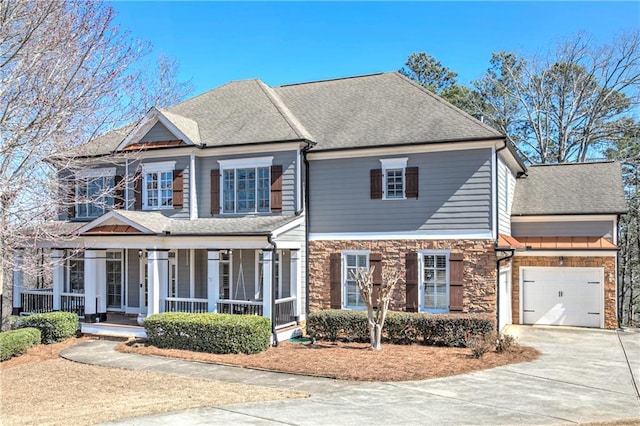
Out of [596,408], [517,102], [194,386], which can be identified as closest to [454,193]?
[596,408]

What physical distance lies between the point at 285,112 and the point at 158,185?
16.5ft

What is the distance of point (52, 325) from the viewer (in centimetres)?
1566

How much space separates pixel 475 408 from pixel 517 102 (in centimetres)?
2676

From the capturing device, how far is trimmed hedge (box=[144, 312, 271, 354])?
45.4ft

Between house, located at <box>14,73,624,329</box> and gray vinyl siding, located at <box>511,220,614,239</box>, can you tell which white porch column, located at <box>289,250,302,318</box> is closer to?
house, located at <box>14,73,624,329</box>

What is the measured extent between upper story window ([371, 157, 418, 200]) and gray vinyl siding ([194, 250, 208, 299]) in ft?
19.9

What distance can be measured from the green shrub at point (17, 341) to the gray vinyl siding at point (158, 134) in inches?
272

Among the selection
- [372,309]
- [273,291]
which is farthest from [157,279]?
[372,309]

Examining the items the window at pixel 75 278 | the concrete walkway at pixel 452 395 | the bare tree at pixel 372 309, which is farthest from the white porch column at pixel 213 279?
the window at pixel 75 278

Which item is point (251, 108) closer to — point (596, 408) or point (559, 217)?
point (559, 217)

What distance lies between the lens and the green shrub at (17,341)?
45.2ft

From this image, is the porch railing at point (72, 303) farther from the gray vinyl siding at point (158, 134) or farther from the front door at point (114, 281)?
the gray vinyl siding at point (158, 134)

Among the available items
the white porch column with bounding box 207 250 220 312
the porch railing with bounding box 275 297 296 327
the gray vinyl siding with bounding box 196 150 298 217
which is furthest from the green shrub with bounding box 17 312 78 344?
the porch railing with bounding box 275 297 296 327

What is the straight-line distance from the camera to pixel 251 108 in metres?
19.5
